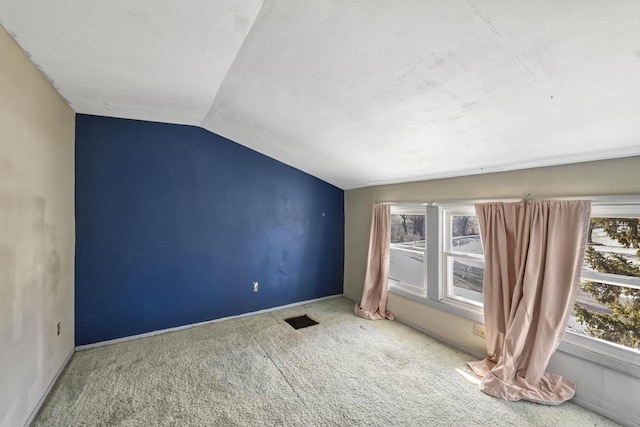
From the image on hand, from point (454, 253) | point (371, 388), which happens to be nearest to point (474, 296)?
point (454, 253)

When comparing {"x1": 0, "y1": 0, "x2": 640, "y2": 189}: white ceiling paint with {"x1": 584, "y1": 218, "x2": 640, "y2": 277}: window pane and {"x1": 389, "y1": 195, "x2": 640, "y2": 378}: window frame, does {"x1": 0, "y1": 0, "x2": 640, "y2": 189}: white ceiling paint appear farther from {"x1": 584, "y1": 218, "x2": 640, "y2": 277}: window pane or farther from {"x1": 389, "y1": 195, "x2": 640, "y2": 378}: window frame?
{"x1": 584, "y1": 218, "x2": 640, "y2": 277}: window pane

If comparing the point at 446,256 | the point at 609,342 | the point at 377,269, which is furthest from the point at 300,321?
the point at 609,342

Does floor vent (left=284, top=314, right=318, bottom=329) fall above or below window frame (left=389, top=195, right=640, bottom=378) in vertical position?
below

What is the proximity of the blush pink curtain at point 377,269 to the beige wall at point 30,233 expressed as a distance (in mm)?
3102

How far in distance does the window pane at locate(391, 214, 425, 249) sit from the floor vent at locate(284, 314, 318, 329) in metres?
1.54

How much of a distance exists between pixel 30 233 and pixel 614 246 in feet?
13.4

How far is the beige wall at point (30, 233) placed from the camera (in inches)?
59.0

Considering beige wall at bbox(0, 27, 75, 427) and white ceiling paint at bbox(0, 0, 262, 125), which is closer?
white ceiling paint at bbox(0, 0, 262, 125)

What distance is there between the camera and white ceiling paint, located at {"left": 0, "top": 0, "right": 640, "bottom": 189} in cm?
114

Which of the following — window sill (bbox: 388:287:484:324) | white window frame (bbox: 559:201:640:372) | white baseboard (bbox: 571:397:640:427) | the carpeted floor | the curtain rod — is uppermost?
the curtain rod

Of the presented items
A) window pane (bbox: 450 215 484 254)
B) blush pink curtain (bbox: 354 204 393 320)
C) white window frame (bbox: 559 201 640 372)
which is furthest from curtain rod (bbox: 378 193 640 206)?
blush pink curtain (bbox: 354 204 393 320)

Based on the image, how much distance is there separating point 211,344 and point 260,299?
3.12ft

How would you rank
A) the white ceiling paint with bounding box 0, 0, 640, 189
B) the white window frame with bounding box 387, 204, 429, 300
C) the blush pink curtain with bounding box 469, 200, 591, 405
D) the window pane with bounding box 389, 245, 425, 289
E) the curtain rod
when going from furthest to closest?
the window pane with bounding box 389, 245, 425, 289 → the white window frame with bounding box 387, 204, 429, 300 → the blush pink curtain with bounding box 469, 200, 591, 405 → the curtain rod → the white ceiling paint with bounding box 0, 0, 640, 189

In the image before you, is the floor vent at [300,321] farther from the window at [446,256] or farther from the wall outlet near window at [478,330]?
the wall outlet near window at [478,330]
